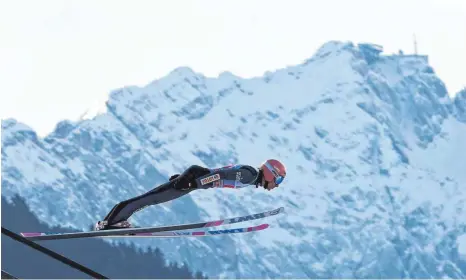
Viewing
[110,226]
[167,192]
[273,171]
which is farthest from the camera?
[273,171]

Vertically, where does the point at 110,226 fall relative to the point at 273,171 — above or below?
below

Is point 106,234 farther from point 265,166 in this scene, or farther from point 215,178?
point 265,166

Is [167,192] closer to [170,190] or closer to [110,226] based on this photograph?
[170,190]

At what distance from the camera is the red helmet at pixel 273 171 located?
13.1m

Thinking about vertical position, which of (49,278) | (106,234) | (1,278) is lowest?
(1,278)

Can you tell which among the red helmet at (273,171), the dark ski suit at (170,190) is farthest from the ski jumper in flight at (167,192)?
the red helmet at (273,171)

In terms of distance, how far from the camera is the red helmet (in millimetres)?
13117

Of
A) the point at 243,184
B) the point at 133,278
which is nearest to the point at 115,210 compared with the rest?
the point at 243,184

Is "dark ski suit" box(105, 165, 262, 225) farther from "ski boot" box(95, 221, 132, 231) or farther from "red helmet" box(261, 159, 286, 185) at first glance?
"red helmet" box(261, 159, 286, 185)

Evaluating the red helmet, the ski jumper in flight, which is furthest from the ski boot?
the red helmet

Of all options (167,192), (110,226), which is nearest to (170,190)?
(167,192)

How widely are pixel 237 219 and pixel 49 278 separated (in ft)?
529

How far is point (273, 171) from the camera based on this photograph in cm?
1314

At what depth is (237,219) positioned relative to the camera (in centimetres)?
1337
